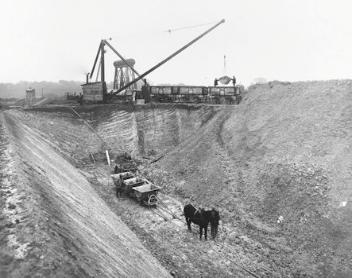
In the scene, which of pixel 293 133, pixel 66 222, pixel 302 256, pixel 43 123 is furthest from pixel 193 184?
pixel 43 123

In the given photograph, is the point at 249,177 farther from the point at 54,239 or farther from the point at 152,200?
the point at 54,239

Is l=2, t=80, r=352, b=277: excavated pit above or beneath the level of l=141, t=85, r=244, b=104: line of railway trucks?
beneath

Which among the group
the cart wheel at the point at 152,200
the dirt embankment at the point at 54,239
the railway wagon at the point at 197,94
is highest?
the railway wagon at the point at 197,94

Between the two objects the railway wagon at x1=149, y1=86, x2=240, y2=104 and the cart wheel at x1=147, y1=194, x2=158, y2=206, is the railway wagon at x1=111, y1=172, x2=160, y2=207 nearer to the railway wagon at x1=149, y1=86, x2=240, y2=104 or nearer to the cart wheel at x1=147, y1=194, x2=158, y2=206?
the cart wheel at x1=147, y1=194, x2=158, y2=206

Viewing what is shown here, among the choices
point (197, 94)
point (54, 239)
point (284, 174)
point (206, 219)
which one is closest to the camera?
point (54, 239)

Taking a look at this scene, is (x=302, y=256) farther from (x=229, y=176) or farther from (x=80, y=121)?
(x=80, y=121)

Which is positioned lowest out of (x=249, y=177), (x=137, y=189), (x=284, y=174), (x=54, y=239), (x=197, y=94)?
(x=137, y=189)

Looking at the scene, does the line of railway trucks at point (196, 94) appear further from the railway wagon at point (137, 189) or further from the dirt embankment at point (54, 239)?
the dirt embankment at point (54, 239)

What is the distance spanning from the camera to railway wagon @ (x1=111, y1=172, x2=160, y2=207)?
16125mm

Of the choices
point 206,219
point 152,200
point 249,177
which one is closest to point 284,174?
point 249,177

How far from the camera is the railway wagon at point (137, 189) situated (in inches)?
635

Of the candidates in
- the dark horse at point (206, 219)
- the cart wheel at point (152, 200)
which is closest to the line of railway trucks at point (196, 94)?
the cart wheel at point (152, 200)

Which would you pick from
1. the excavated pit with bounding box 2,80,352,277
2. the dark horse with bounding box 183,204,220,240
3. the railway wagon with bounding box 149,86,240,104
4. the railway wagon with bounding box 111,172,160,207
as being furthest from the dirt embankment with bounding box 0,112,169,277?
the railway wagon with bounding box 149,86,240,104

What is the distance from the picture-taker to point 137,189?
16.6 metres
